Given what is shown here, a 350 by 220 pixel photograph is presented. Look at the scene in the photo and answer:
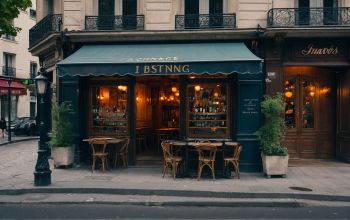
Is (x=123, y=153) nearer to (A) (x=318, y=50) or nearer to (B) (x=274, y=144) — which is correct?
(B) (x=274, y=144)

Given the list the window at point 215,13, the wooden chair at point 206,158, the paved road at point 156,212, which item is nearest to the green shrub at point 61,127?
the paved road at point 156,212

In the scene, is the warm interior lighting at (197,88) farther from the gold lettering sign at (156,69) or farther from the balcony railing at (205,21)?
the balcony railing at (205,21)

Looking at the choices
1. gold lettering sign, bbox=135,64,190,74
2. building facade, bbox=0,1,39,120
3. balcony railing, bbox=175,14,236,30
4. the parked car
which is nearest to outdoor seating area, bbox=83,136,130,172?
gold lettering sign, bbox=135,64,190,74

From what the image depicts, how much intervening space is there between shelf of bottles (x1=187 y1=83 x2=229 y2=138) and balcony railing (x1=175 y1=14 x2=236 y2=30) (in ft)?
6.54

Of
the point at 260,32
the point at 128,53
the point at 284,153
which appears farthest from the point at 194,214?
the point at 260,32

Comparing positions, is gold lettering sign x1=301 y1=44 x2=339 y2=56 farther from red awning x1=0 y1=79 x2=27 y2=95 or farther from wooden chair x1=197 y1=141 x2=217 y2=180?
red awning x1=0 y1=79 x2=27 y2=95

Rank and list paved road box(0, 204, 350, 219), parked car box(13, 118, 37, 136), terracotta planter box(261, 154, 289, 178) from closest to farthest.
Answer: paved road box(0, 204, 350, 219) → terracotta planter box(261, 154, 289, 178) → parked car box(13, 118, 37, 136)

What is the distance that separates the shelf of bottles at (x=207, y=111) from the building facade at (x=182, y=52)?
3 centimetres

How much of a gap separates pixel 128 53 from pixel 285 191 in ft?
20.4

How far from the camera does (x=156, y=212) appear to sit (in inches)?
332

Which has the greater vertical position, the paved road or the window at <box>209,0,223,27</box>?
the window at <box>209,0,223,27</box>

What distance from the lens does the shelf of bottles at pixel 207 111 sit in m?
13.1

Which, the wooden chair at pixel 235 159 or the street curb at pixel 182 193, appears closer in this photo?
the street curb at pixel 182 193

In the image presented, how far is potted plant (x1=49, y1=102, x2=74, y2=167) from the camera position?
12.9 metres
